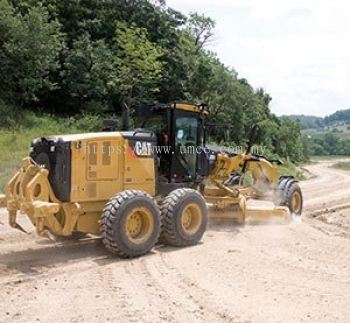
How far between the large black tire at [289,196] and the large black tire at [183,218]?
4.13 meters

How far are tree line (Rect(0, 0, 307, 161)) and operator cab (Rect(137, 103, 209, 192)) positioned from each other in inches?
550

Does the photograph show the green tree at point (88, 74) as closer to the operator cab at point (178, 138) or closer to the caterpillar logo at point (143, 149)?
the operator cab at point (178, 138)

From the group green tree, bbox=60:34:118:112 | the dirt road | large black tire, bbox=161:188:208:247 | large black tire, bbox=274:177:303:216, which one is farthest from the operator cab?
green tree, bbox=60:34:118:112

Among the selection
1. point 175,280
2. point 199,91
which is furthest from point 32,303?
point 199,91

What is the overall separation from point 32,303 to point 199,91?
35.7 m

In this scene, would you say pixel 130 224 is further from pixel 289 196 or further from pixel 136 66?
pixel 136 66

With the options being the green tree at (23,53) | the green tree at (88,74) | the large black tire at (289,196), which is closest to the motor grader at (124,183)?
the large black tire at (289,196)

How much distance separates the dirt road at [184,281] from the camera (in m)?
6.15

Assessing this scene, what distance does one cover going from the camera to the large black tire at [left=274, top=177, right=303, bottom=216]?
45.6ft

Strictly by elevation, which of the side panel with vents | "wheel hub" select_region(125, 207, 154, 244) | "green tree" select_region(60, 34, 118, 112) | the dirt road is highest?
"green tree" select_region(60, 34, 118, 112)

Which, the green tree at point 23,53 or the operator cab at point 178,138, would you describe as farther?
the green tree at point 23,53

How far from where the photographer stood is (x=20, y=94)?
30859mm

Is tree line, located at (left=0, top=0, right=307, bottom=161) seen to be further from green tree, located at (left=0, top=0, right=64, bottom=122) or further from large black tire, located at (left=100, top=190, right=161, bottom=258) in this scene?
large black tire, located at (left=100, top=190, right=161, bottom=258)

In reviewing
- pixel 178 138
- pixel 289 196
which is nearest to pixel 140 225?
pixel 178 138
